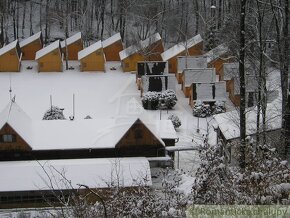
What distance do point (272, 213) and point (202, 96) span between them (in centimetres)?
2729

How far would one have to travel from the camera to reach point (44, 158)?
27.3 meters

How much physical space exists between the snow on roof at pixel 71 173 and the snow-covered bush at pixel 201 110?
9434 millimetres

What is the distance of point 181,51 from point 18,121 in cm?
1925

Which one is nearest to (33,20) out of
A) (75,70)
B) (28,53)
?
(28,53)

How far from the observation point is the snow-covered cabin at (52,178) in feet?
79.4

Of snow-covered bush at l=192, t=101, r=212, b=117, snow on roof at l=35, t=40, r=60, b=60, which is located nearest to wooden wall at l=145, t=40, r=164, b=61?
snow on roof at l=35, t=40, r=60, b=60

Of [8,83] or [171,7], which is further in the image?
[171,7]

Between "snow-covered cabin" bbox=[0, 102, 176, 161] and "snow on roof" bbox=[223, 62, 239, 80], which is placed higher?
"snow on roof" bbox=[223, 62, 239, 80]

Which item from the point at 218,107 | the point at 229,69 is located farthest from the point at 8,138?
the point at 229,69

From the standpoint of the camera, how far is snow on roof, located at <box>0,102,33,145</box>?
27.2 metres

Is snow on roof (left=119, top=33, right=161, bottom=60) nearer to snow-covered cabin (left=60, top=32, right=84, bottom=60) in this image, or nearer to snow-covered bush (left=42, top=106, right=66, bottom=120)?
snow-covered cabin (left=60, top=32, right=84, bottom=60)

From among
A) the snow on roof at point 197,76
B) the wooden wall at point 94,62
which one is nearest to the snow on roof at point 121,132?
the snow on roof at point 197,76

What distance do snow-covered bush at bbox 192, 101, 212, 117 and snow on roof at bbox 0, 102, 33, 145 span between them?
11.3 meters

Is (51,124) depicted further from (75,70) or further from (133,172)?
(75,70)
